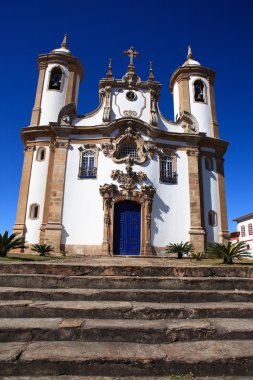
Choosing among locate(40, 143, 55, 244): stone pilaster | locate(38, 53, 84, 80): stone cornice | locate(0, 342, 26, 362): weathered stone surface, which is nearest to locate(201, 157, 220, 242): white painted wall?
locate(40, 143, 55, 244): stone pilaster

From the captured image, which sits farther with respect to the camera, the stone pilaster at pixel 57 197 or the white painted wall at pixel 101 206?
the white painted wall at pixel 101 206

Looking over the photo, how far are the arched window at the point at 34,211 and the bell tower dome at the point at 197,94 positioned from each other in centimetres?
1178

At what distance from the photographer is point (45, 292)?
13.9 ft

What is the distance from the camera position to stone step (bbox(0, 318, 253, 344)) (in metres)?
3.25

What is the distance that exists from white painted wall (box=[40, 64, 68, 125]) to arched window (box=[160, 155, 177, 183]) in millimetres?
7780

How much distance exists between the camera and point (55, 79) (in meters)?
20.4

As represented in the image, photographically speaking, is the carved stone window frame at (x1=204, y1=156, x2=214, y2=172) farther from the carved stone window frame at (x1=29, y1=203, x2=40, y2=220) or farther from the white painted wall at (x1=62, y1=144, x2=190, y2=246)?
the carved stone window frame at (x1=29, y1=203, x2=40, y2=220)

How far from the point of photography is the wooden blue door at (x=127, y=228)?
15.8 metres

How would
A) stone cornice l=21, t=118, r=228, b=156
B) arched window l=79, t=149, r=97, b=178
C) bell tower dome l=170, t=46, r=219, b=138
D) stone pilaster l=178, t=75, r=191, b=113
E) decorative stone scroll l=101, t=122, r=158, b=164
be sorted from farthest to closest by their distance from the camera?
stone pilaster l=178, t=75, r=191, b=113, bell tower dome l=170, t=46, r=219, b=138, stone cornice l=21, t=118, r=228, b=156, decorative stone scroll l=101, t=122, r=158, b=164, arched window l=79, t=149, r=97, b=178

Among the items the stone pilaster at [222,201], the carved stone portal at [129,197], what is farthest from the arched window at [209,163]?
the carved stone portal at [129,197]

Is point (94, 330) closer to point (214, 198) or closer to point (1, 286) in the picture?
point (1, 286)

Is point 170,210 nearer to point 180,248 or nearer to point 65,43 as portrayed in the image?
point 180,248

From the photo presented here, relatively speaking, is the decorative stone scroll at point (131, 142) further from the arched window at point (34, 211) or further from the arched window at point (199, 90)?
the arched window at point (199, 90)

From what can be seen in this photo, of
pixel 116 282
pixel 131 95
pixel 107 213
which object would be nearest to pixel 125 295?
pixel 116 282
